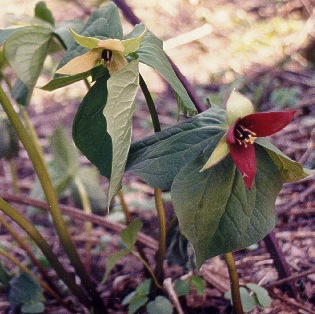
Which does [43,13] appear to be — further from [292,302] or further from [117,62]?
[292,302]

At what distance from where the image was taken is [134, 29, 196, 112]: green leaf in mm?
660

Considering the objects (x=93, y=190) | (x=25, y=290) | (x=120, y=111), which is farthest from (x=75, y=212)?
(x=120, y=111)

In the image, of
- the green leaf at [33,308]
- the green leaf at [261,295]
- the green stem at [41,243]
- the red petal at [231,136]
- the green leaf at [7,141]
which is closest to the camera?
the red petal at [231,136]

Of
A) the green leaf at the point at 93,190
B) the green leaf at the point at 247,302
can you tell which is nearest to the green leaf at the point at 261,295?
the green leaf at the point at 247,302

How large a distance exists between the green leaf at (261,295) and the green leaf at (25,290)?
1.42ft

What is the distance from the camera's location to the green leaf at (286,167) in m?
0.65

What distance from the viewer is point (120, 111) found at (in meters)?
0.60

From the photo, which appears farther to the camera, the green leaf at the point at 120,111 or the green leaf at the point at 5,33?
the green leaf at the point at 5,33

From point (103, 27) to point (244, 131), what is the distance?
295 millimetres

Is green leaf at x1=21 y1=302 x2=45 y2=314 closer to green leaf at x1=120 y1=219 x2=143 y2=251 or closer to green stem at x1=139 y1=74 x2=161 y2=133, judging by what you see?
green leaf at x1=120 y1=219 x2=143 y2=251

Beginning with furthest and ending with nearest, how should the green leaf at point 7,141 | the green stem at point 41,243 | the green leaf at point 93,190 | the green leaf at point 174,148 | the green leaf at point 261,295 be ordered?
the green leaf at point 93,190, the green leaf at point 7,141, the green leaf at point 261,295, the green stem at point 41,243, the green leaf at point 174,148

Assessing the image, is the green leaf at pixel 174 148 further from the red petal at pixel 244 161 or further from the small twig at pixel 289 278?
the small twig at pixel 289 278

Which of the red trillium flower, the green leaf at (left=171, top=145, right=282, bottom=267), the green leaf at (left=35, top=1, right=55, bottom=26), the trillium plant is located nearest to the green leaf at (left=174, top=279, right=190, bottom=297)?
the trillium plant

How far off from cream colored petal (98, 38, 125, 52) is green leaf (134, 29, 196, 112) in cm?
5
